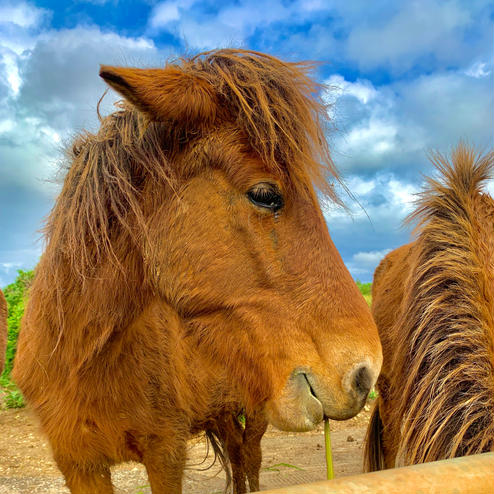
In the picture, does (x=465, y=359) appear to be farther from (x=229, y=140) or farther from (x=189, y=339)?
(x=229, y=140)

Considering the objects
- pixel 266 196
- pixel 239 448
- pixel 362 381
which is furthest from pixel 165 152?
pixel 239 448

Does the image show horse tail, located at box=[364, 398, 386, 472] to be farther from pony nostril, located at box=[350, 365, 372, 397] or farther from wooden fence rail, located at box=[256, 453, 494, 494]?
wooden fence rail, located at box=[256, 453, 494, 494]

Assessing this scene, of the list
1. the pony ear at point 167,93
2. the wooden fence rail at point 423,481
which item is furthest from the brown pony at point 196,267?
the wooden fence rail at point 423,481

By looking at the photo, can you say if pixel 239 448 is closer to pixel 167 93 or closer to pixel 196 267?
pixel 196 267

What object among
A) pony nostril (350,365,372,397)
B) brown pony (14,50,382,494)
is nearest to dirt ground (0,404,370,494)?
brown pony (14,50,382,494)

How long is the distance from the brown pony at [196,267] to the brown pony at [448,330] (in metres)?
0.59

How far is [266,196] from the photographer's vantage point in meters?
1.78

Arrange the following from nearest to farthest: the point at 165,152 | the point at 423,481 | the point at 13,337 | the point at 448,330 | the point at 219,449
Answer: the point at 423,481, the point at 165,152, the point at 448,330, the point at 219,449, the point at 13,337

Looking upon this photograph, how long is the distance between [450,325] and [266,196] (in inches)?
45.4

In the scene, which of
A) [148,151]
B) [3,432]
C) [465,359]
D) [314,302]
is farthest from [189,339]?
[3,432]

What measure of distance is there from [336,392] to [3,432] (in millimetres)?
6642

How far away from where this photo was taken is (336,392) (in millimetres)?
1591

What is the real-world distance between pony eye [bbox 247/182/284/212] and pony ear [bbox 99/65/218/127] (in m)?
0.37

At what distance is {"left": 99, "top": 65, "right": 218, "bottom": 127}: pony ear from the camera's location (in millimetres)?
1641
